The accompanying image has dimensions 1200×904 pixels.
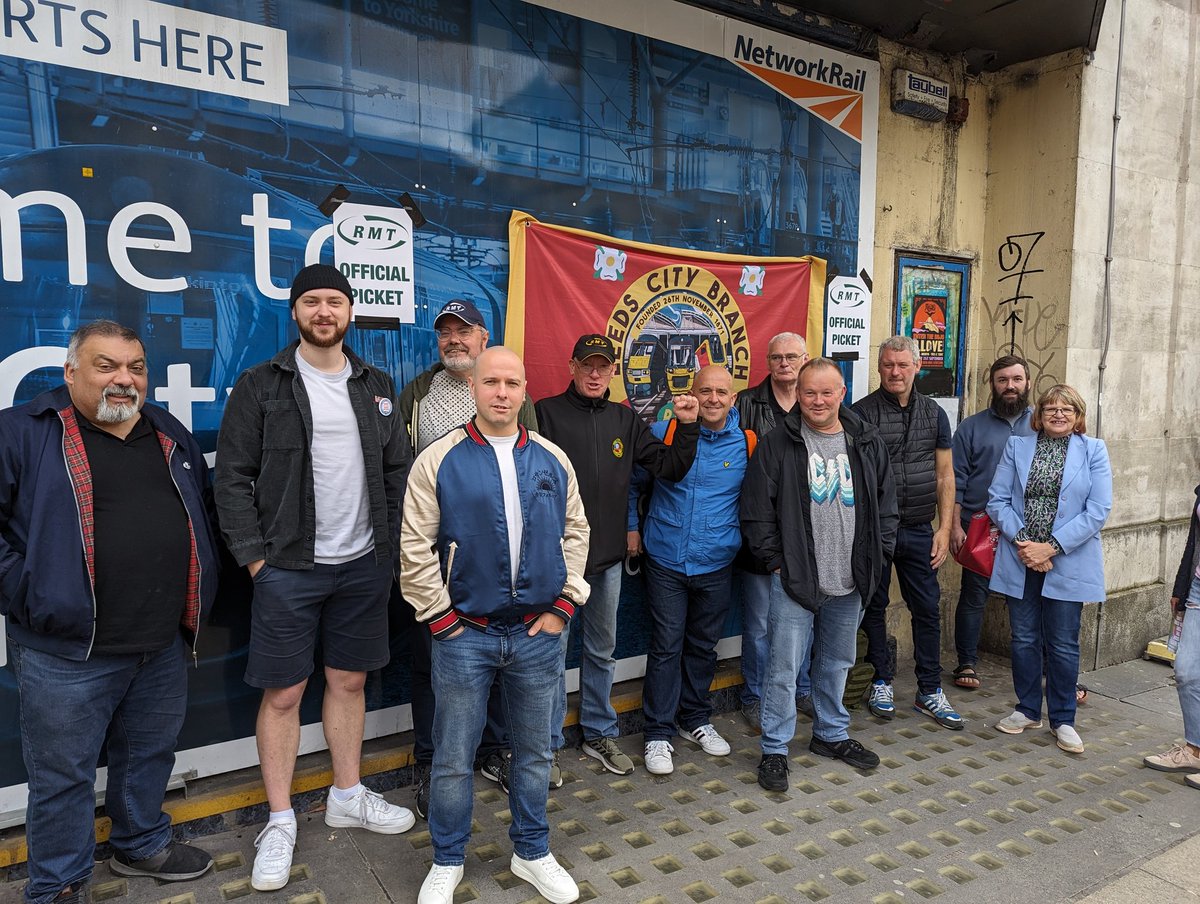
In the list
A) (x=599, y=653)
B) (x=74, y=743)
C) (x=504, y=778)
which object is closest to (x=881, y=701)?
(x=599, y=653)

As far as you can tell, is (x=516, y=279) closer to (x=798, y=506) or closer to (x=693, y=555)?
(x=693, y=555)

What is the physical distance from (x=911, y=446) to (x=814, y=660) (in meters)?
1.38

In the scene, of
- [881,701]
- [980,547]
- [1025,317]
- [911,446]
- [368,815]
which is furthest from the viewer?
[1025,317]

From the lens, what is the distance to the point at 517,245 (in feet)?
13.8

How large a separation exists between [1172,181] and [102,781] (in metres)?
7.75

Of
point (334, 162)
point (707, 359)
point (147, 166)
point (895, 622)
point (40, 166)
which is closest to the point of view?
point (40, 166)

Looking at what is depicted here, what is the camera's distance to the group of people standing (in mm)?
2818

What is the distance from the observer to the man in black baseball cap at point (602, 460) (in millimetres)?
3867

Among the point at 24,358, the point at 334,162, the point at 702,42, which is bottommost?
the point at 24,358

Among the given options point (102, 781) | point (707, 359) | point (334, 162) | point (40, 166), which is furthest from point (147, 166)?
point (707, 359)

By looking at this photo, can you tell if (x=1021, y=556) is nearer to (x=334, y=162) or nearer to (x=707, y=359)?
(x=707, y=359)

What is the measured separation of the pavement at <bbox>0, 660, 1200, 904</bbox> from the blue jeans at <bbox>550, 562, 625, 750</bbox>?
0.21m

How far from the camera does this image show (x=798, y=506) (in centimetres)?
395

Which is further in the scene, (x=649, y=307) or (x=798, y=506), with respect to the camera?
(x=649, y=307)
